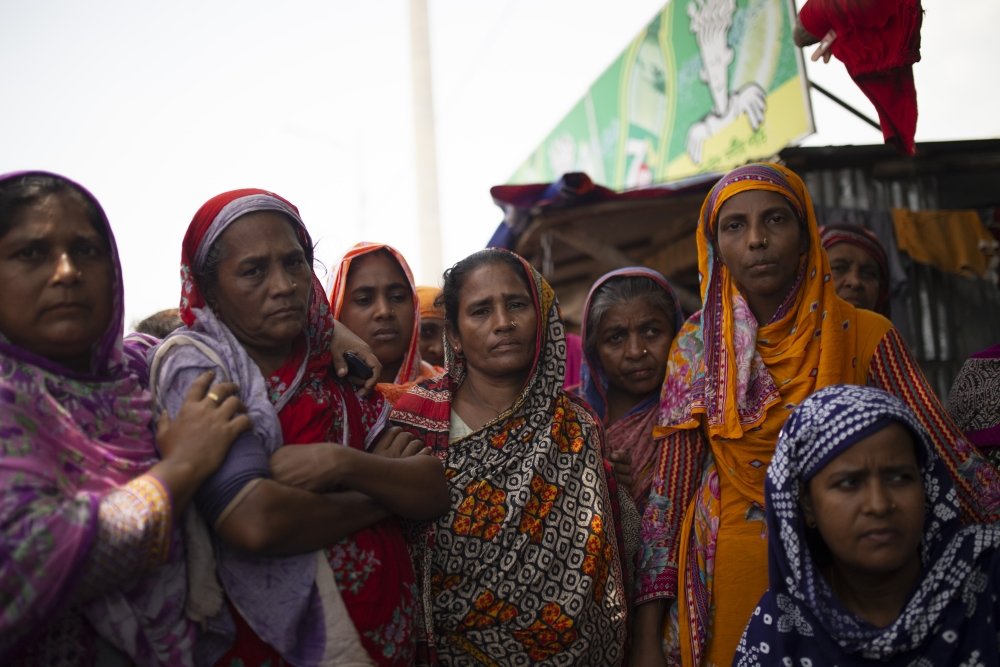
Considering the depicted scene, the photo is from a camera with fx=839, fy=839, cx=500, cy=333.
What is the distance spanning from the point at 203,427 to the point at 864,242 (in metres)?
3.63

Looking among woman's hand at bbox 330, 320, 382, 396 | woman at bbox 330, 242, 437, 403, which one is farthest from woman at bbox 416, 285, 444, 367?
woman's hand at bbox 330, 320, 382, 396

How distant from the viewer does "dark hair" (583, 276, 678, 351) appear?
3.68m

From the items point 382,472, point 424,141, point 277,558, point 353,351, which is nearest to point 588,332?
point 353,351

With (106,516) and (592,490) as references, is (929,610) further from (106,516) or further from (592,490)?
(106,516)

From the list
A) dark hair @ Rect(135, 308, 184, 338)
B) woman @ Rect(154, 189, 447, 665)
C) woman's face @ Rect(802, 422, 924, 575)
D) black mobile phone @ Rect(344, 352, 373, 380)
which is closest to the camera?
woman @ Rect(154, 189, 447, 665)

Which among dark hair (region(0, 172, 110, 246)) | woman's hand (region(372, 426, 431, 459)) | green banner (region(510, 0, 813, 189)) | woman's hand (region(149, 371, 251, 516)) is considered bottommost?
woman's hand (region(372, 426, 431, 459))

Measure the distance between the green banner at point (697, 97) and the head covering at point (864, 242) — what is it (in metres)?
1.59

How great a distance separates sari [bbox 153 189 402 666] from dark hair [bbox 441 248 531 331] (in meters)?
0.79

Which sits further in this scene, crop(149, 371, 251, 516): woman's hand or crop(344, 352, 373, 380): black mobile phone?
crop(344, 352, 373, 380): black mobile phone

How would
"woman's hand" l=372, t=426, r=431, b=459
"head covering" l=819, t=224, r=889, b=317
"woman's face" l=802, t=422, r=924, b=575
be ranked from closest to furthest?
"woman's face" l=802, t=422, r=924, b=575
"woman's hand" l=372, t=426, r=431, b=459
"head covering" l=819, t=224, r=889, b=317

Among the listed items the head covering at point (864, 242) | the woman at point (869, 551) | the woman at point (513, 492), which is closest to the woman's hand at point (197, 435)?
the woman at point (513, 492)

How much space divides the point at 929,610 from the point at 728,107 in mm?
5617

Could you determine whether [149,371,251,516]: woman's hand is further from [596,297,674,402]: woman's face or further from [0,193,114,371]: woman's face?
[596,297,674,402]: woman's face

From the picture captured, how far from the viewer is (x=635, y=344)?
3590mm
